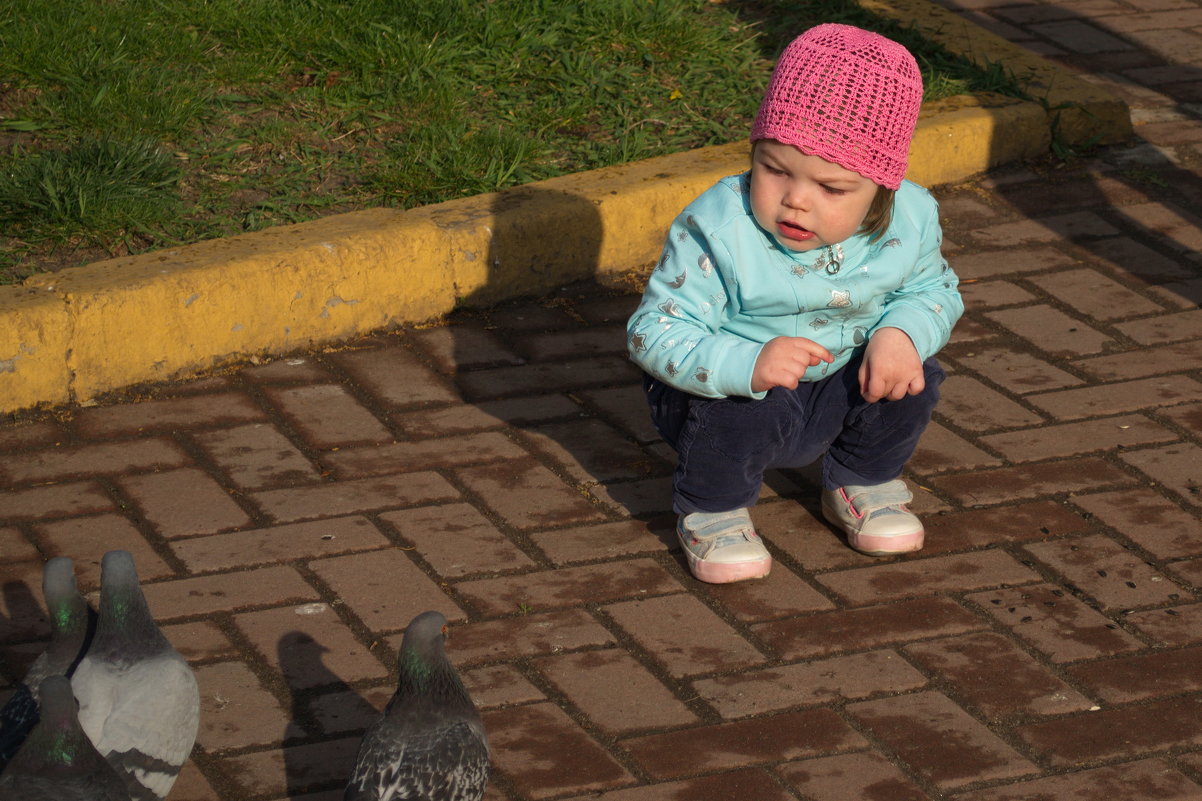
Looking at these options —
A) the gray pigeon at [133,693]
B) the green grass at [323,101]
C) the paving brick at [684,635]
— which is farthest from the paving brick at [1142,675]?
the green grass at [323,101]

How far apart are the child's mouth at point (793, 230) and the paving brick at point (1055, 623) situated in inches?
33.7

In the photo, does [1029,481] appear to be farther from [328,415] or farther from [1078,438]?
[328,415]

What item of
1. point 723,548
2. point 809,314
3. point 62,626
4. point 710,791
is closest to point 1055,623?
point 723,548

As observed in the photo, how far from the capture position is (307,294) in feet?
14.1

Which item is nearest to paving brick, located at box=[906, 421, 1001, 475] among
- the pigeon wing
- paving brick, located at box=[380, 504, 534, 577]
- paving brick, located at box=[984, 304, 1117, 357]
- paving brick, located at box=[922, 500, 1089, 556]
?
paving brick, located at box=[922, 500, 1089, 556]

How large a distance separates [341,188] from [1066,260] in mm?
2316

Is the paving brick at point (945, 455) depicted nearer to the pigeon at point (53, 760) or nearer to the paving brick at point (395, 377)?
the paving brick at point (395, 377)

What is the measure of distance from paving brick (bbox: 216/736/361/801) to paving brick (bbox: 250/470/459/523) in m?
0.85

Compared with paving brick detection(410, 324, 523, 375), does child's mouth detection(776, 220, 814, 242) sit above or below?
above

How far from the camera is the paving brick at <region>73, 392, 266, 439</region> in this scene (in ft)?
12.8

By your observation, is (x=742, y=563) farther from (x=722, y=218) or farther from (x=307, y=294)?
(x=307, y=294)

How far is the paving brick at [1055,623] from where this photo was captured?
3125mm

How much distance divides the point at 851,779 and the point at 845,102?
1324 millimetres

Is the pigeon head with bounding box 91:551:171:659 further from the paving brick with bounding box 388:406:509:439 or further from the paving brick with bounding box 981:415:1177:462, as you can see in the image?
the paving brick with bounding box 981:415:1177:462
